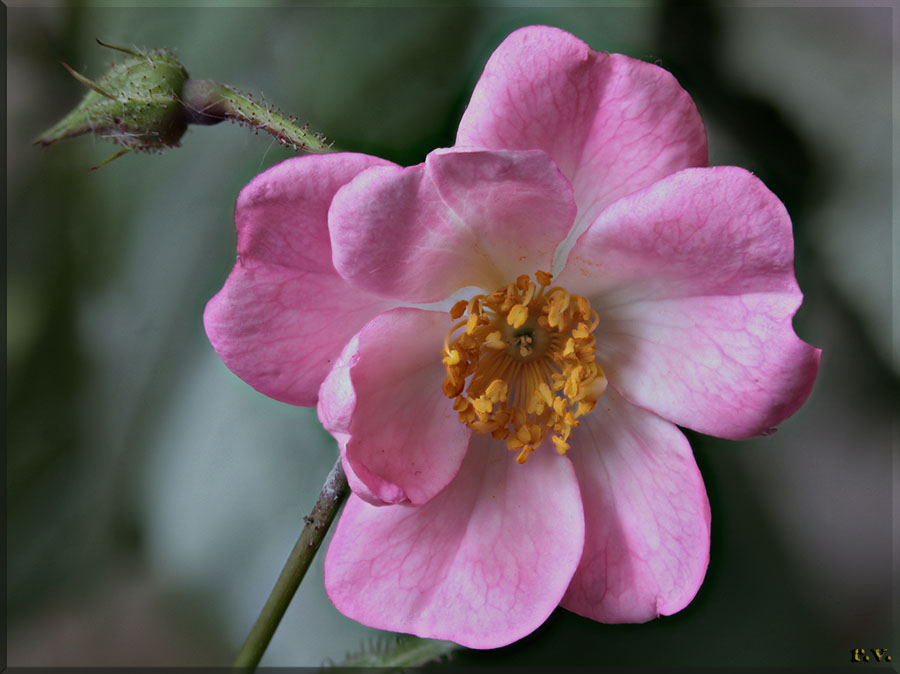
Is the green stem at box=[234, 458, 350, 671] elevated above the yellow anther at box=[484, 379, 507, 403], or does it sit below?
below

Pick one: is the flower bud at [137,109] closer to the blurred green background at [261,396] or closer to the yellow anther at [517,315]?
the blurred green background at [261,396]

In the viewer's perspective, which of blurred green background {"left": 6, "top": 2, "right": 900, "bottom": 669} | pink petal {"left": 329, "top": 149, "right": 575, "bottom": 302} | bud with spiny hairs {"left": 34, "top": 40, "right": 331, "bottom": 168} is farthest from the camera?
blurred green background {"left": 6, "top": 2, "right": 900, "bottom": 669}

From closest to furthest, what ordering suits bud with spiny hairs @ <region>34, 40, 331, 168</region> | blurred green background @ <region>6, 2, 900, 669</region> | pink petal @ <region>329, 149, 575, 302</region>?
pink petal @ <region>329, 149, 575, 302</region> → bud with spiny hairs @ <region>34, 40, 331, 168</region> → blurred green background @ <region>6, 2, 900, 669</region>

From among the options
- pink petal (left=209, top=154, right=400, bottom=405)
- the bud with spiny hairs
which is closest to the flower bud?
the bud with spiny hairs

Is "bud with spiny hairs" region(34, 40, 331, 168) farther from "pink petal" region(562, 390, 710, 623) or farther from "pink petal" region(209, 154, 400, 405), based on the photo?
"pink petal" region(562, 390, 710, 623)

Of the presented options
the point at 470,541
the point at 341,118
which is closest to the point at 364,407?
the point at 470,541

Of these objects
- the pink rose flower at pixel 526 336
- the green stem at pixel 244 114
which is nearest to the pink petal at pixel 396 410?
the pink rose flower at pixel 526 336

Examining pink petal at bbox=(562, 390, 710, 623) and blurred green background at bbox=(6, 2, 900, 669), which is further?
blurred green background at bbox=(6, 2, 900, 669)
